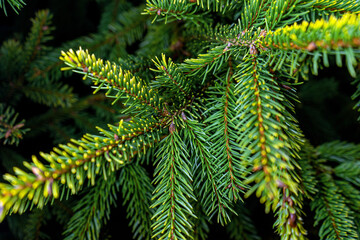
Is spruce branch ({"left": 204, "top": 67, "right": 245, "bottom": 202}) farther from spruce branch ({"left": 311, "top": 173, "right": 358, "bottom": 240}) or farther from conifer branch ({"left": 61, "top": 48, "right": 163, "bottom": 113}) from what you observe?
spruce branch ({"left": 311, "top": 173, "right": 358, "bottom": 240})

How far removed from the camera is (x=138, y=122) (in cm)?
51

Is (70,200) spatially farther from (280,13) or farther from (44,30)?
(280,13)

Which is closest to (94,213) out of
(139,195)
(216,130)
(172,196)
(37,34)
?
(139,195)

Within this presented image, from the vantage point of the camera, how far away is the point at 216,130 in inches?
21.8

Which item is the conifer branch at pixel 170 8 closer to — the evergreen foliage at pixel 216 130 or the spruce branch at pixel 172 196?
the evergreen foliage at pixel 216 130

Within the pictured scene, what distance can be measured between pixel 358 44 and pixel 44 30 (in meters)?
0.91

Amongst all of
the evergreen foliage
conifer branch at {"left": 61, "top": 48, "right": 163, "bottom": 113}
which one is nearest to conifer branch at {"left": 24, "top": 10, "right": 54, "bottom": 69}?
the evergreen foliage

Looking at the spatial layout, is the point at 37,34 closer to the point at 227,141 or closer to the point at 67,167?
the point at 67,167

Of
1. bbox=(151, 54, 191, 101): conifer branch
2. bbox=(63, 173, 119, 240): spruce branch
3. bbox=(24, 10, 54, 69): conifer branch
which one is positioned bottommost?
bbox=(63, 173, 119, 240): spruce branch

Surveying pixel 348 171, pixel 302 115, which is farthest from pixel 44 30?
pixel 302 115

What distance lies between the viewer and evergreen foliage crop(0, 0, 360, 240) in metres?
0.39

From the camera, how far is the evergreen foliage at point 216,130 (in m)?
0.39

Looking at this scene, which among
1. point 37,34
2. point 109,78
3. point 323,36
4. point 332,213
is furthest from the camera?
point 37,34

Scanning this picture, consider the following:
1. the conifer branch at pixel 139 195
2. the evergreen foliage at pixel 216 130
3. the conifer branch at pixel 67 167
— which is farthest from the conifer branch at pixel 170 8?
the conifer branch at pixel 139 195
